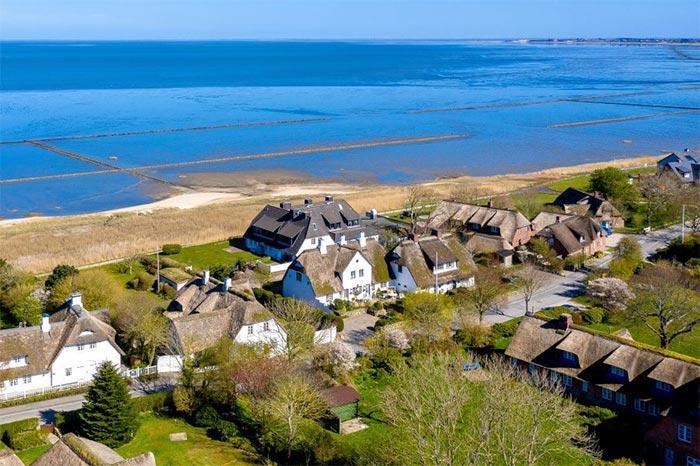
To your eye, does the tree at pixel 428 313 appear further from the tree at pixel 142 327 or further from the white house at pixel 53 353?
the white house at pixel 53 353

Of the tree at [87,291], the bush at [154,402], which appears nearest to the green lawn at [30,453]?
the bush at [154,402]

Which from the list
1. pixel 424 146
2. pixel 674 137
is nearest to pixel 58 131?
pixel 424 146

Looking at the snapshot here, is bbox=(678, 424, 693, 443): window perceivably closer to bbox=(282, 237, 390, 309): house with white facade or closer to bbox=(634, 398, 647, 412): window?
bbox=(634, 398, 647, 412): window

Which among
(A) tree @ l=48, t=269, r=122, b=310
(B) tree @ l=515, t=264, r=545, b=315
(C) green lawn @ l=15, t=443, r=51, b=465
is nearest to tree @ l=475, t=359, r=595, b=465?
→ (C) green lawn @ l=15, t=443, r=51, b=465

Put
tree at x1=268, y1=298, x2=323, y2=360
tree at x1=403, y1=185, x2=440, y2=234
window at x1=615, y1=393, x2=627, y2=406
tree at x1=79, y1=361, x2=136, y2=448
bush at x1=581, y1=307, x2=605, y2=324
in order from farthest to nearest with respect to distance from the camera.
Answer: tree at x1=403, y1=185, x2=440, y2=234, bush at x1=581, y1=307, x2=605, y2=324, tree at x1=268, y1=298, x2=323, y2=360, window at x1=615, y1=393, x2=627, y2=406, tree at x1=79, y1=361, x2=136, y2=448

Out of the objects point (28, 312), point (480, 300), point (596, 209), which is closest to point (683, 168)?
point (596, 209)

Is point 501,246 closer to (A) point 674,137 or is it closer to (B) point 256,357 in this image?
(B) point 256,357
